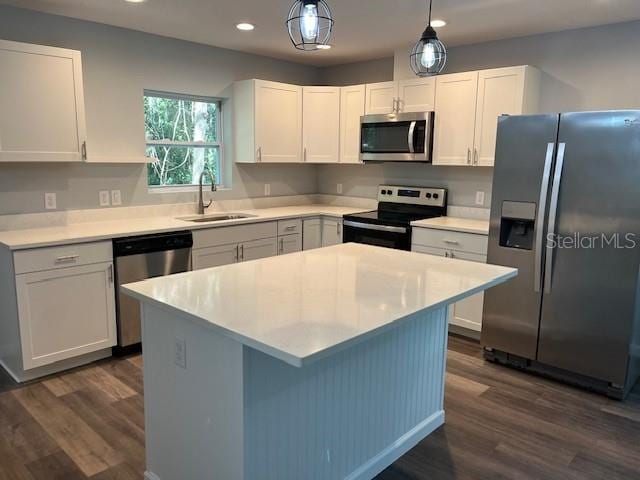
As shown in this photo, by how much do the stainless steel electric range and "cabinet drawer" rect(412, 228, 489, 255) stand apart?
0.39 ft

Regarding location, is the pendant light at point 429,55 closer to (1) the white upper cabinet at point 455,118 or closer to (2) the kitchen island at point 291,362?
(2) the kitchen island at point 291,362

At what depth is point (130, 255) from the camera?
11.0ft

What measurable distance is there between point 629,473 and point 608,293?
105 centimetres

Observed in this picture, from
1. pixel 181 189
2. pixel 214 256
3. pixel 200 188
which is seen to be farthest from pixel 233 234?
pixel 181 189

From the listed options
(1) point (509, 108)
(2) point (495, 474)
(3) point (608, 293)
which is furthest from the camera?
(1) point (509, 108)

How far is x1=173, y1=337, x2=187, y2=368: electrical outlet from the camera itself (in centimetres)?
177

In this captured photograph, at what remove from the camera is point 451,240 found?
3.81m

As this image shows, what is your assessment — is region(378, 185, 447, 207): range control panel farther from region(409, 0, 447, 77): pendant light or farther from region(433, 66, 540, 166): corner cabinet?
region(409, 0, 447, 77): pendant light

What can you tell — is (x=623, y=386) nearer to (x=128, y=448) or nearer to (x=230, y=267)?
(x=230, y=267)

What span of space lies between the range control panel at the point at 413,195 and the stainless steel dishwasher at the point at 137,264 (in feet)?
6.76

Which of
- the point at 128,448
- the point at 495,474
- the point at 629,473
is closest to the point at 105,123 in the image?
the point at 128,448

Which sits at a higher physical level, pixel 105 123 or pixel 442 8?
pixel 442 8

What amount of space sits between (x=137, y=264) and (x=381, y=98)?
2.54m

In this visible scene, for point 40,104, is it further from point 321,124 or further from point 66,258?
point 321,124
